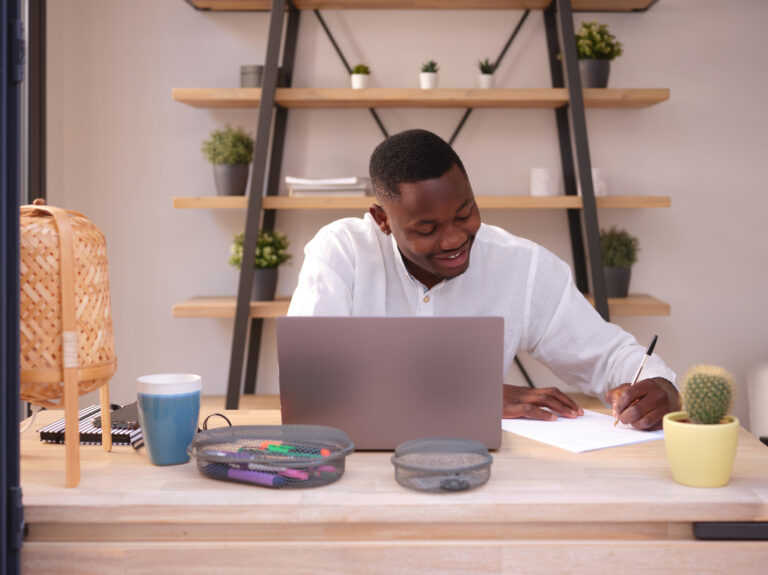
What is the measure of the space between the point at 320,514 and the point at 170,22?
2776mm

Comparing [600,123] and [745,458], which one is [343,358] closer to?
[745,458]

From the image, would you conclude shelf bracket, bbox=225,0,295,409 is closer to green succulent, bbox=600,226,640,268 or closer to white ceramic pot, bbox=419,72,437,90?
white ceramic pot, bbox=419,72,437,90

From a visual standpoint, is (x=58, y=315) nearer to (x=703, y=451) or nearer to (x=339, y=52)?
(x=703, y=451)

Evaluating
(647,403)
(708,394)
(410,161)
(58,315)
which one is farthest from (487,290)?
(58,315)

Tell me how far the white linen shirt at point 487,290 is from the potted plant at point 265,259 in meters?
1.11

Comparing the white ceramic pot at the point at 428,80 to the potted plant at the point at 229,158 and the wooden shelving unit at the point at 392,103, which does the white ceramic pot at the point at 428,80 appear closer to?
the wooden shelving unit at the point at 392,103

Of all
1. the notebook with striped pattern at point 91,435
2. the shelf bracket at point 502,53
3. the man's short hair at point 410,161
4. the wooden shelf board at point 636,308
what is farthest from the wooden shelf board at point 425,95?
the notebook with striped pattern at point 91,435

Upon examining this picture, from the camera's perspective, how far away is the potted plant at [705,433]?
3.55ft

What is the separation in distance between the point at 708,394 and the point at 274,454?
61cm

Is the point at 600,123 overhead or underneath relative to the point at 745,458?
overhead

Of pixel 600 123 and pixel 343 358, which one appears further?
pixel 600 123

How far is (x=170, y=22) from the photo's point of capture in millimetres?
3305

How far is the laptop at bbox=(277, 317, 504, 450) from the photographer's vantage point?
1182 millimetres

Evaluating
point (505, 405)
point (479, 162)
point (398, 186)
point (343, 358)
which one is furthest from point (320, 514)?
point (479, 162)
